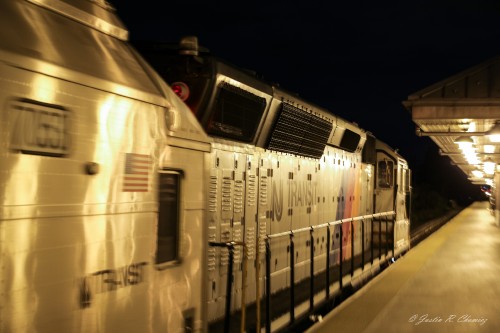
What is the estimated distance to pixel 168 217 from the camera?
480 cm

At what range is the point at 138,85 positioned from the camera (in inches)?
170

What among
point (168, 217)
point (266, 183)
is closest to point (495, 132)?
point (266, 183)

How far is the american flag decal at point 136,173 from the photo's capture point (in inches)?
161

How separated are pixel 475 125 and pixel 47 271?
13645mm

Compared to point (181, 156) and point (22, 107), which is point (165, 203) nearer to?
point (181, 156)

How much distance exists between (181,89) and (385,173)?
11.8 meters

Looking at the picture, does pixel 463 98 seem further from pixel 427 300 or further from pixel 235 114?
pixel 235 114

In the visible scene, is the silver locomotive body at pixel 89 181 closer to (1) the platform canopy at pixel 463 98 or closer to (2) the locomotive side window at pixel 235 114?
(2) the locomotive side window at pixel 235 114

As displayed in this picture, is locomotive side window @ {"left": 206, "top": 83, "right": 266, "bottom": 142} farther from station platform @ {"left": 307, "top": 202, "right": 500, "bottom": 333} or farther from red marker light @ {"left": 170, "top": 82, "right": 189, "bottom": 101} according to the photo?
station platform @ {"left": 307, "top": 202, "right": 500, "bottom": 333}

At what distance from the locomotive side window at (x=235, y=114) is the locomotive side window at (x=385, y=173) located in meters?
9.58

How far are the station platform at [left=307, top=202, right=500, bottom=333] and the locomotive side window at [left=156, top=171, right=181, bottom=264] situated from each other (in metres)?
4.09

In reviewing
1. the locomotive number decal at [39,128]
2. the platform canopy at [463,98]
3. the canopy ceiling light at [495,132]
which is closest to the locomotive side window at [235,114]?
the locomotive number decal at [39,128]

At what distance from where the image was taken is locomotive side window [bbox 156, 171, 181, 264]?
468 centimetres

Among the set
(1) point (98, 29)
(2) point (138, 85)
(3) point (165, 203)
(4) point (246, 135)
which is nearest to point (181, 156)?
(3) point (165, 203)
